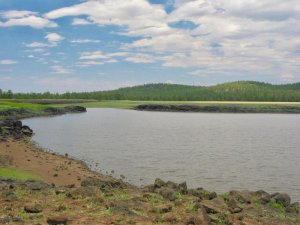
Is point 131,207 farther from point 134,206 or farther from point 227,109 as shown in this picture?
point 227,109

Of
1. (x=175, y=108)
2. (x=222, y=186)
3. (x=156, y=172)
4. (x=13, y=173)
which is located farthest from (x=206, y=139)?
(x=175, y=108)

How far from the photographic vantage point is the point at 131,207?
16.3 m

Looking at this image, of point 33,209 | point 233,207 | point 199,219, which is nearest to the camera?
point 199,219

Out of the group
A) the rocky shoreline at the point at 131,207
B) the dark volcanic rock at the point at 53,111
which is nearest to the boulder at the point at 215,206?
the rocky shoreline at the point at 131,207

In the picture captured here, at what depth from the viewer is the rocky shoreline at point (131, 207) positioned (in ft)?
48.3

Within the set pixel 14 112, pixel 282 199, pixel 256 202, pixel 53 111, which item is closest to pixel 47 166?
pixel 256 202

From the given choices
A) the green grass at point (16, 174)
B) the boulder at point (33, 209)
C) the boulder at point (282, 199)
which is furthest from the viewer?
the green grass at point (16, 174)

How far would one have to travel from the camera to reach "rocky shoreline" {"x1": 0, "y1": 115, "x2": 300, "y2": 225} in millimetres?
14711

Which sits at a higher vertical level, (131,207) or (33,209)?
(33,209)

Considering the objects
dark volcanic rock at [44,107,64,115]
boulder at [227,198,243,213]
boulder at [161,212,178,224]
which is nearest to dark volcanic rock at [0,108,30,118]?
dark volcanic rock at [44,107,64,115]

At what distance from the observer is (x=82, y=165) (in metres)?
36.4

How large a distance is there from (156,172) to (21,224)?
67.9 ft

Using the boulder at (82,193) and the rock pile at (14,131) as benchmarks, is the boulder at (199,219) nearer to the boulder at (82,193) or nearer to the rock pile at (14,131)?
the boulder at (82,193)

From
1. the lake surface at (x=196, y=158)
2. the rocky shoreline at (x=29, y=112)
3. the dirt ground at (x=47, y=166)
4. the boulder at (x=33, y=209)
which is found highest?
the rocky shoreline at (x=29, y=112)
